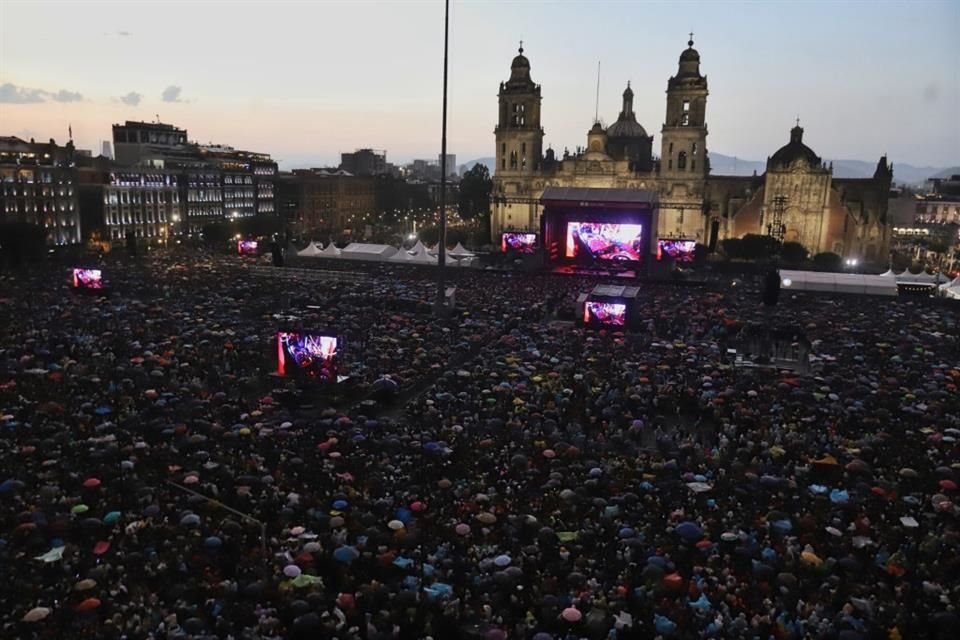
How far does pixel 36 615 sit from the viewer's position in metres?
10.3

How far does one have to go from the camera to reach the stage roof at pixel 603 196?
51.9 meters

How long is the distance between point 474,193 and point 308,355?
91.7 metres

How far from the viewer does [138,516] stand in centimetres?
1346

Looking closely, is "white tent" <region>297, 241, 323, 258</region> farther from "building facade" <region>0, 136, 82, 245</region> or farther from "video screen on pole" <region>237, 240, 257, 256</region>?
"building facade" <region>0, 136, 82, 245</region>

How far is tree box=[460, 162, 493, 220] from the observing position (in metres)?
111

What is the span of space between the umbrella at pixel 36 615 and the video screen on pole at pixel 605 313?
81.5ft

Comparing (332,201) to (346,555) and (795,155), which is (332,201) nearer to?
(795,155)

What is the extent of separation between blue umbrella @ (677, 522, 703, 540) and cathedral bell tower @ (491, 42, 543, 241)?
69.8 meters

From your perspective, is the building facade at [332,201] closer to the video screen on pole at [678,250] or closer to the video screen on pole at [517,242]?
the video screen on pole at [517,242]

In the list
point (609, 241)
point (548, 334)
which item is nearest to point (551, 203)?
point (609, 241)

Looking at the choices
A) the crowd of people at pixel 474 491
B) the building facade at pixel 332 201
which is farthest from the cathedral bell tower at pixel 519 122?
the crowd of people at pixel 474 491

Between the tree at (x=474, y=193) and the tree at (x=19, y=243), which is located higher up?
the tree at (x=474, y=193)

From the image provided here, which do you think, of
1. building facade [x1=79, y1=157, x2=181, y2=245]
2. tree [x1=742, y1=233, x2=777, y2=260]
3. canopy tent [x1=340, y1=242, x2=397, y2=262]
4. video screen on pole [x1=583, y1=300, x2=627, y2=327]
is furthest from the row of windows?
video screen on pole [x1=583, y1=300, x2=627, y2=327]

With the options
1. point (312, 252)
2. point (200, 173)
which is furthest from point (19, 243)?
point (200, 173)
